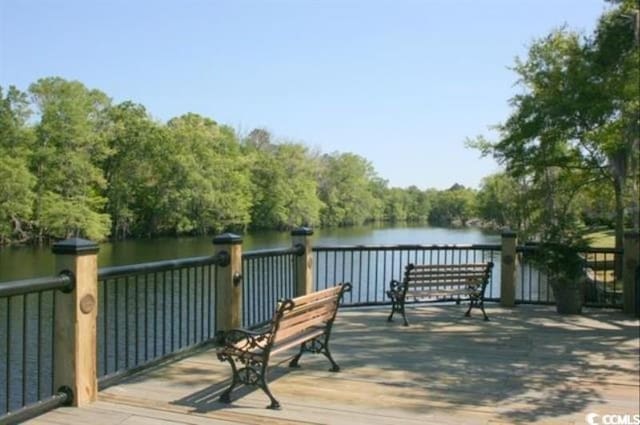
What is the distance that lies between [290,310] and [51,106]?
42790 mm

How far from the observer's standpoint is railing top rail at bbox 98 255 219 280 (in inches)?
167

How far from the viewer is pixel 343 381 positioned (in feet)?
14.7

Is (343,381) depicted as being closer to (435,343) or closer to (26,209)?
(435,343)

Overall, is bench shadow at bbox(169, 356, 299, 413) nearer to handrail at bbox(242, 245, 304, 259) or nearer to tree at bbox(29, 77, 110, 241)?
handrail at bbox(242, 245, 304, 259)

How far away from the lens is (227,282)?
5.64 meters

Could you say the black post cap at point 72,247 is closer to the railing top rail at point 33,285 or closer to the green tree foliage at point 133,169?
the railing top rail at point 33,285

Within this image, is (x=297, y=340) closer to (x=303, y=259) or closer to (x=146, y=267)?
(x=146, y=267)

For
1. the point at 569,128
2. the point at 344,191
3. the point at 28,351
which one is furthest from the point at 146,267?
the point at 344,191

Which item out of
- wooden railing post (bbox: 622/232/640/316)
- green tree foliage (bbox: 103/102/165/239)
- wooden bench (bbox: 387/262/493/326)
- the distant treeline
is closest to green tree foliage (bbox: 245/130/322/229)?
the distant treeline

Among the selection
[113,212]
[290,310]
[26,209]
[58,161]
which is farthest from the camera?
[113,212]

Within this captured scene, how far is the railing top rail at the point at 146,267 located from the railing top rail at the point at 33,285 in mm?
418

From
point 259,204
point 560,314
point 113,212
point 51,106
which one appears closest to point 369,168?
point 259,204

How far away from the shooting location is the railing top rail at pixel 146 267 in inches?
167

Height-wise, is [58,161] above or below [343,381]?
above
